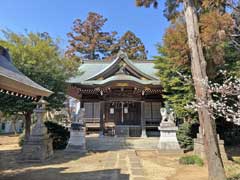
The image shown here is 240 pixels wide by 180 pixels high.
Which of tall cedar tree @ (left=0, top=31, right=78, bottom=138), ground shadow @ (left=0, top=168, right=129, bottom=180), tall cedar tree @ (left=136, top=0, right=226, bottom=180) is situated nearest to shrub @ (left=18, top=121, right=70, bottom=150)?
tall cedar tree @ (left=0, top=31, right=78, bottom=138)

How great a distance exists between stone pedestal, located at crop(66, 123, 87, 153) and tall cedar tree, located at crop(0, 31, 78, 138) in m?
1.91

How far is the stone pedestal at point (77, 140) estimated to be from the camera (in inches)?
422

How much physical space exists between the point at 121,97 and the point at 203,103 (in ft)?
35.7

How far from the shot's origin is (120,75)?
14.7m

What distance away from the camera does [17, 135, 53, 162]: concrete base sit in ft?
27.5

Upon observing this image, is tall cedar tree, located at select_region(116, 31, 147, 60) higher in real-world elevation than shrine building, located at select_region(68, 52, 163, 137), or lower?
higher

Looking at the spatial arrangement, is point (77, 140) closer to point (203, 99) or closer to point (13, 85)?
point (13, 85)

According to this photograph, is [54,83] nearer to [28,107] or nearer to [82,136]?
[28,107]

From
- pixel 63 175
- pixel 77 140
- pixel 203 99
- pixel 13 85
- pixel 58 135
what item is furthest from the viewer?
pixel 58 135

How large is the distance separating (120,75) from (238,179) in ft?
34.2

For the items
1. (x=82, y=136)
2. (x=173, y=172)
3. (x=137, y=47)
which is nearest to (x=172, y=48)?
(x=173, y=172)

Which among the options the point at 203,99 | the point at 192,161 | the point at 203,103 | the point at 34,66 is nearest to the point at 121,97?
the point at 34,66

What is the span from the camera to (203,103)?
15.2ft

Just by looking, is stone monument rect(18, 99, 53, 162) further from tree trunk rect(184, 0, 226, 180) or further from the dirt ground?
tree trunk rect(184, 0, 226, 180)
